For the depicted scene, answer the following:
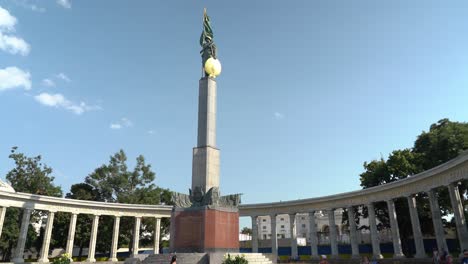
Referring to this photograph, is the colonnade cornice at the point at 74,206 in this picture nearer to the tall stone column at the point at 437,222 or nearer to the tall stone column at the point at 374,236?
the tall stone column at the point at 374,236

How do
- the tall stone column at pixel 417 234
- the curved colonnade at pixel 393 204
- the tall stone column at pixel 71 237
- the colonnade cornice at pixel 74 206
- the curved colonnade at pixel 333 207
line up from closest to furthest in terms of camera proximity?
1. the curved colonnade at pixel 393 204
2. the curved colonnade at pixel 333 207
3. the tall stone column at pixel 417 234
4. the colonnade cornice at pixel 74 206
5. the tall stone column at pixel 71 237

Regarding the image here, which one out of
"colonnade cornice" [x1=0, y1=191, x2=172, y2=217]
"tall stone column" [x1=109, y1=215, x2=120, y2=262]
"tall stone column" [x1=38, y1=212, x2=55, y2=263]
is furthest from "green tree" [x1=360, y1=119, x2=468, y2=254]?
"tall stone column" [x1=38, y1=212, x2=55, y2=263]

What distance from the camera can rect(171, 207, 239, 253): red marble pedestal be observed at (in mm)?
24953

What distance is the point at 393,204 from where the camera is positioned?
4212cm

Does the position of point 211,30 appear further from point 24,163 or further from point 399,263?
point 24,163

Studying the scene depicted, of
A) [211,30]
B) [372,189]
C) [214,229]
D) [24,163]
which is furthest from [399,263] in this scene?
[24,163]

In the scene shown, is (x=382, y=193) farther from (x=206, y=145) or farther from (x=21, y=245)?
(x=21, y=245)

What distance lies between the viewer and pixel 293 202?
2073 inches

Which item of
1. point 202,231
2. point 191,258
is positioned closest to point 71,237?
point 202,231

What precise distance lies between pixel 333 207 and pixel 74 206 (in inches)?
1485

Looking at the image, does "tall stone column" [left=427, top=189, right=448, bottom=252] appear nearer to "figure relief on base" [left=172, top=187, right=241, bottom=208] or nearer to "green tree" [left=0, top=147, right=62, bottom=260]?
"figure relief on base" [left=172, top=187, right=241, bottom=208]

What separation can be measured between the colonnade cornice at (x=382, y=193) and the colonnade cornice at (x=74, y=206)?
50.0ft

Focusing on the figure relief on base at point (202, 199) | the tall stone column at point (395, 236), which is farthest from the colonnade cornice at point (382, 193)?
the figure relief on base at point (202, 199)

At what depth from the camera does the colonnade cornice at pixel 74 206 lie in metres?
44.8
